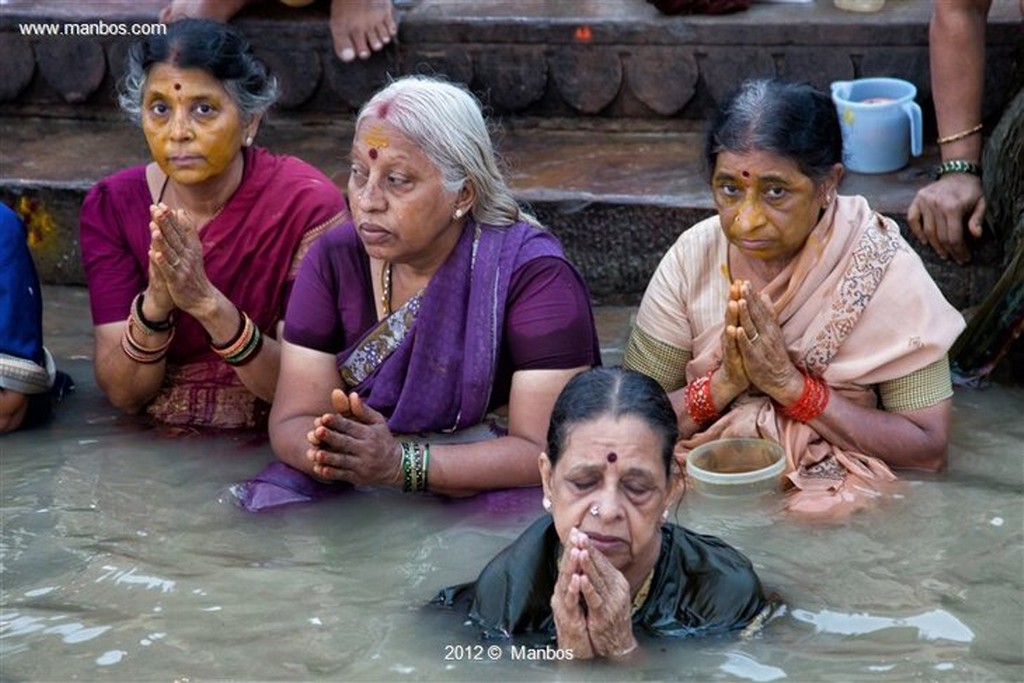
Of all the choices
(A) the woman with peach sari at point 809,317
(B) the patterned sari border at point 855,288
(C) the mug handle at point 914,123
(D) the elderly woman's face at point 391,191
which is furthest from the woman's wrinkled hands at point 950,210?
(D) the elderly woman's face at point 391,191

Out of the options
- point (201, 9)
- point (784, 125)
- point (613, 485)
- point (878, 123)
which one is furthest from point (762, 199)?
point (201, 9)

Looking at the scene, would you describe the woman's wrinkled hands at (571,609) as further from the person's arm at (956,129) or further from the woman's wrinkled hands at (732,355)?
the person's arm at (956,129)

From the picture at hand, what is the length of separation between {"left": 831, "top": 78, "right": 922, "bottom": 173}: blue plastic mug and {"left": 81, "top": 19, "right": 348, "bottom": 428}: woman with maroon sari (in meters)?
1.77

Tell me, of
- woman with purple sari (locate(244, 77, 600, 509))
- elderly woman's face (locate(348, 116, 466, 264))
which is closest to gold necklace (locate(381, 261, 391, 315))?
woman with purple sari (locate(244, 77, 600, 509))

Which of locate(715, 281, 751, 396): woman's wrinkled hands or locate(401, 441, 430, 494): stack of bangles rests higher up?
locate(715, 281, 751, 396): woman's wrinkled hands

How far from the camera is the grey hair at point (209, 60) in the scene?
536 centimetres

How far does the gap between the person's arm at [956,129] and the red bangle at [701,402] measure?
1163mm

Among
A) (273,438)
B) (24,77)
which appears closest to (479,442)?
(273,438)

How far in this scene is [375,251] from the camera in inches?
193

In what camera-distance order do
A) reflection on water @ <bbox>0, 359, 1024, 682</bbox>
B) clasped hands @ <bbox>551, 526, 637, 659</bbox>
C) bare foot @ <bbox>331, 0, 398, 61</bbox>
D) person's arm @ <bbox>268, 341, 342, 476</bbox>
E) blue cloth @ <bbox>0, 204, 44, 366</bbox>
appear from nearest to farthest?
clasped hands @ <bbox>551, 526, 637, 659</bbox> → reflection on water @ <bbox>0, 359, 1024, 682</bbox> → person's arm @ <bbox>268, 341, 342, 476</bbox> → blue cloth @ <bbox>0, 204, 44, 366</bbox> → bare foot @ <bbox>331, 0, 398, 61</bbox>

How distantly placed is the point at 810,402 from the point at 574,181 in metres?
1.79

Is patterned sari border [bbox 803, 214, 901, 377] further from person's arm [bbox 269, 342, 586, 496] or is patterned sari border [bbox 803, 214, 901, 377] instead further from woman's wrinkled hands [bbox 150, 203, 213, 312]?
woman's wrinkled hands [bbox 150, 203, 213, 312]

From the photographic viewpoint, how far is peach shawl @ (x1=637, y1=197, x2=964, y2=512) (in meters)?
4.95

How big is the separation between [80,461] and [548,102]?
2.36 m
